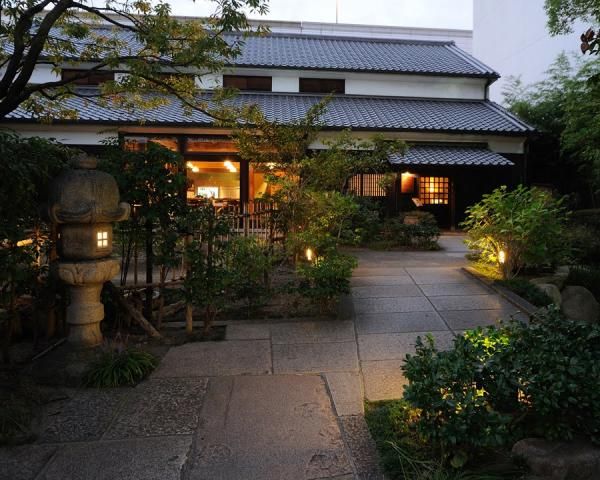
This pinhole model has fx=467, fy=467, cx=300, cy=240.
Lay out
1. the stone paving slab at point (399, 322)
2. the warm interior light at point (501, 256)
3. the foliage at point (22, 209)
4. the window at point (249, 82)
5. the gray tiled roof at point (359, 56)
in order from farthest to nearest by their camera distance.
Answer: the gray tiled roof at point (359, 56) → the window at point (249, 82) → the warm interior light at point (501, 256) → the stone paving slab at point (399, 322) → the foliage at point (22, 209)

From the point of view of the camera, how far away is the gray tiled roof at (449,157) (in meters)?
14.5

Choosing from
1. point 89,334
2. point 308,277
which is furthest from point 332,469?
point 308,277

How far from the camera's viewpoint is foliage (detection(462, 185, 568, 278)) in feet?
24.9

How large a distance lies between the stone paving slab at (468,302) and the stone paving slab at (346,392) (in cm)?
271

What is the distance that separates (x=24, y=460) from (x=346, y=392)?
247 centimetres

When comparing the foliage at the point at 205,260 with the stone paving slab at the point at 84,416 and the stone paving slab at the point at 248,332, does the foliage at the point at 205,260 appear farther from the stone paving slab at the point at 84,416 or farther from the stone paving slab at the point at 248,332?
the stone paving slab at the point at 84,416

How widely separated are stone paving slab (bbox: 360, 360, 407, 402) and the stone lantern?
9.14ft

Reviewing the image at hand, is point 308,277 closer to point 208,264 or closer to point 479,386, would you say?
point 208,264

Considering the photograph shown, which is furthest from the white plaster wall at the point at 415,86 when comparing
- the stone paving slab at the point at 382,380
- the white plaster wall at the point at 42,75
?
the stone paving slab at the point at 382,380

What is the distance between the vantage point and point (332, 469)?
3.00 m

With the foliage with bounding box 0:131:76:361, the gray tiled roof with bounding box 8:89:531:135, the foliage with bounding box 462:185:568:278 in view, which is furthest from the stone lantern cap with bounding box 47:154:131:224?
the gray tiled roof with bounding box 8:89:531:135

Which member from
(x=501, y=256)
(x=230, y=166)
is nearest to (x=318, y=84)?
(x=230, y=166)

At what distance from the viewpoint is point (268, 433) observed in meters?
3.42

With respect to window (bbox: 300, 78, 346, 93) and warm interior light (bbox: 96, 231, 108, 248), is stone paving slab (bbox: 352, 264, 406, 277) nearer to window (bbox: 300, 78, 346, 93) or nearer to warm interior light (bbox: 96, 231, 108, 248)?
warm interior light (bbox: 96, 231, 108, 248)
